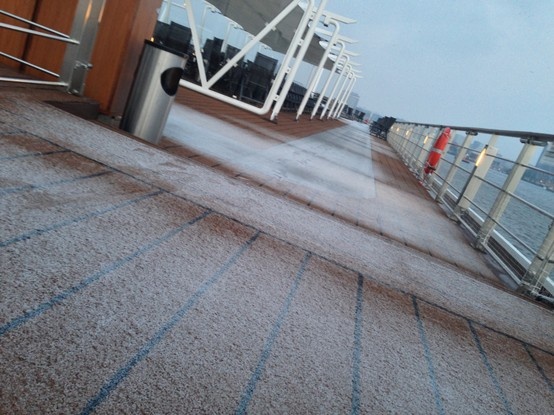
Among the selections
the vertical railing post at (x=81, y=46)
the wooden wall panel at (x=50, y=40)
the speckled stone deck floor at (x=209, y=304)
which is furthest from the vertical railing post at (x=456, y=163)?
the wooden wall panel at (x=50, y=40)

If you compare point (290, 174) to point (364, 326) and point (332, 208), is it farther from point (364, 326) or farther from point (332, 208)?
point (364, 326)

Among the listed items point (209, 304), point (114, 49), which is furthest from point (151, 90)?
point (209, 304)

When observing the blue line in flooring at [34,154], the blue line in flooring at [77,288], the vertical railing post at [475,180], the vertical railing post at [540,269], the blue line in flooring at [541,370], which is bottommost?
the blue line in flooring at [77,288]

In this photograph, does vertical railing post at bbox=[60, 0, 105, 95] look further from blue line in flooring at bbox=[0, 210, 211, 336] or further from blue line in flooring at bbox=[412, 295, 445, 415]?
blue line in flooring at bbox=[412, 295, 445, 415]

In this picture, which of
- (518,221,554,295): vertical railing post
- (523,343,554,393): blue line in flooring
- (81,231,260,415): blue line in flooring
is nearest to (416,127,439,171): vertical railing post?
(518,221,554,295): vertical railing post

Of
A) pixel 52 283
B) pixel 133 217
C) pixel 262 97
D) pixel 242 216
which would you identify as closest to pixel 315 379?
pixel 52 283

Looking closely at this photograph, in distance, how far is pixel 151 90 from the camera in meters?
2.41

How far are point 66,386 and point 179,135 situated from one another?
2.49 metres

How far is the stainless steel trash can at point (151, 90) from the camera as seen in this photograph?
239cm

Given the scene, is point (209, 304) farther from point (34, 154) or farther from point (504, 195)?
point (504, 195)

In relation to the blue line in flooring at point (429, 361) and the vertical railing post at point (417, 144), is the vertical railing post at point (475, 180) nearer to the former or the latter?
the blue line in flooring at point (429, 361)

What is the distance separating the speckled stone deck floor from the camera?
2.40 ft

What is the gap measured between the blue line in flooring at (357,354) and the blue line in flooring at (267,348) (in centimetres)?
19

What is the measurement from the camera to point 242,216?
5.57 ft
